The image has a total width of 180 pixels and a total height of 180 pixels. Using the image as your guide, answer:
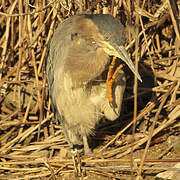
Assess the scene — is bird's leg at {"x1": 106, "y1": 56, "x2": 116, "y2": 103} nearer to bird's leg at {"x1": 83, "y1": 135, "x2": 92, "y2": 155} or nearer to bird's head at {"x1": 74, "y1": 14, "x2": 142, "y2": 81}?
bird's head at {"x1": 74, "y1": 14, "x2": 142, "y2": 81}

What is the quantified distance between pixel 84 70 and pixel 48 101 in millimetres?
984

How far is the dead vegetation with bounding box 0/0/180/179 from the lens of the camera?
293 cm

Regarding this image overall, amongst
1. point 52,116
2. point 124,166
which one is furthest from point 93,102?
point 52,116

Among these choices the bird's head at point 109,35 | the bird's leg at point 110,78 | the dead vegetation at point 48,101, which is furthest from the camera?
the dead vegetation at point 48,101

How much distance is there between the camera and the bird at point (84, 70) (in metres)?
2.34

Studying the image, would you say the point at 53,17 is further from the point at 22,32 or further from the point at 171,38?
the point at 171,38

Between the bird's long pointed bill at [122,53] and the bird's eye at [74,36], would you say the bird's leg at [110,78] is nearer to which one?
the bird's long pointed bill at [122,53]

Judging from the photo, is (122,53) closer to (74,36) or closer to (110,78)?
(110,78)

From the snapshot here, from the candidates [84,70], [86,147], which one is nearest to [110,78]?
[84,70]

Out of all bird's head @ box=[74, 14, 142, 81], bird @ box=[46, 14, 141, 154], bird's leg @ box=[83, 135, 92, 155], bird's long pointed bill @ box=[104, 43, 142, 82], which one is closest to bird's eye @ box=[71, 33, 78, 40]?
bird @ box=[46, 14, 141, 154]

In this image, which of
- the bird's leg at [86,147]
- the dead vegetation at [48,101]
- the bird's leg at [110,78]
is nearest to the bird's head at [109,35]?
the bird's leg at [110,78]

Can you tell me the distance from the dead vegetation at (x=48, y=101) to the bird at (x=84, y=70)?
24cm

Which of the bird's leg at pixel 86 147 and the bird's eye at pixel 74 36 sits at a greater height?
the bird's eye at pixel 74 36

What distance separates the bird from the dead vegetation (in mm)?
243
